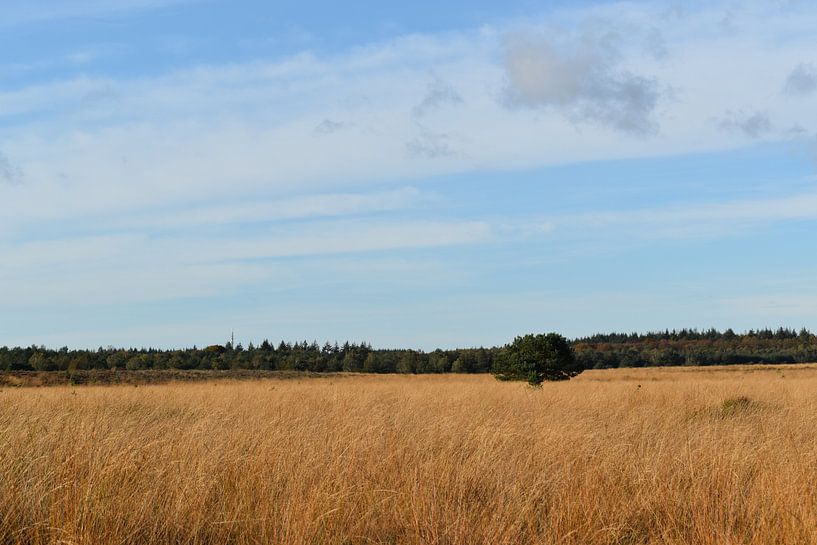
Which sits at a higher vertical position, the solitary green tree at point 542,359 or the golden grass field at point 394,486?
the solitary green tree at point 542,359

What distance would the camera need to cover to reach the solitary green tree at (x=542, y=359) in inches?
993

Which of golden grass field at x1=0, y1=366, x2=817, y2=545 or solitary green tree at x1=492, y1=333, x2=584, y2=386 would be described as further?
solitary green tree at x1=492, y1=333, x2=584, y2=386

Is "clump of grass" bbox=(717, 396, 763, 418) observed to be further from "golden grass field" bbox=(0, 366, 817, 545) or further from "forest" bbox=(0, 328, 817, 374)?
"forest" bbox=(0, 328, 817, 374)

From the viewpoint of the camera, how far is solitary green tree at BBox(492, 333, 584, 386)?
82.8 ft

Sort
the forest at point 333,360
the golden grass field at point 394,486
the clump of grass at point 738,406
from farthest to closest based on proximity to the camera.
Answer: the forest at point 333,360, the clump of grass at point 738,406, the golden grass field at point 394,486

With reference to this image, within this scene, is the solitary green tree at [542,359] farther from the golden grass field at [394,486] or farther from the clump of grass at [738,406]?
the golden grass field at [394,486]

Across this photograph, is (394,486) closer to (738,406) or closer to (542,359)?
(738,406)

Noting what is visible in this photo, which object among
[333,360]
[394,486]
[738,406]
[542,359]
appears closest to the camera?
[394,486]

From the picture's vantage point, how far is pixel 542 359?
25.3 m

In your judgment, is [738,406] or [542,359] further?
[542,359]

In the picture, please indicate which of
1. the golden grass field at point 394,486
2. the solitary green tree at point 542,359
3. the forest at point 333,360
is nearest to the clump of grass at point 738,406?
the golden grass field at point 394,486

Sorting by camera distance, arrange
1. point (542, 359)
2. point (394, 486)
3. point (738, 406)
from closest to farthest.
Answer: point (394, 486) → point (738, 406) → point (542, 359)

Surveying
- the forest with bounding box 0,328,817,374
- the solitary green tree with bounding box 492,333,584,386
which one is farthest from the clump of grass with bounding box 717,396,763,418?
the forest with bounding box 0,328,817,374

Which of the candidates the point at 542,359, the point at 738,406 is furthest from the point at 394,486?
the point at 542,359
